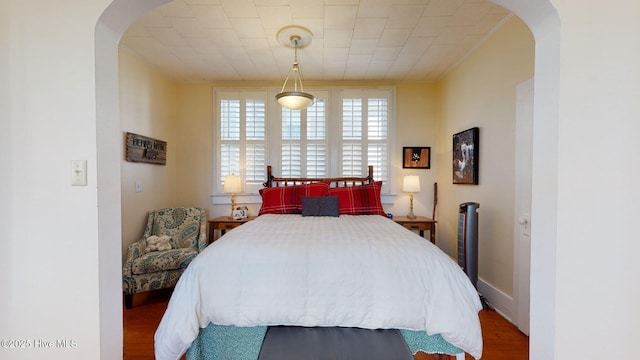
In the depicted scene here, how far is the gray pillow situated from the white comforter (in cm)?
132

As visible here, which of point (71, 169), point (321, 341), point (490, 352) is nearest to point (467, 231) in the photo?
point (490, 352)

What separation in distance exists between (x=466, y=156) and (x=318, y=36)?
1.97 m

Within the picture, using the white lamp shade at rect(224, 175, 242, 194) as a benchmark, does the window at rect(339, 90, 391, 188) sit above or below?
above

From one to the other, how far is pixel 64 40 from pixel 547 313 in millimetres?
2209

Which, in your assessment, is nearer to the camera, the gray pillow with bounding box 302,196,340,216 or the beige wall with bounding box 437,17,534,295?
the beige wall with bounding box 437,17,534,295

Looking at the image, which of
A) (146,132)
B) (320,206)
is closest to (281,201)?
(320,206)

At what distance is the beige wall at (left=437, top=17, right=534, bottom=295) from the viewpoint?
90.3 inches

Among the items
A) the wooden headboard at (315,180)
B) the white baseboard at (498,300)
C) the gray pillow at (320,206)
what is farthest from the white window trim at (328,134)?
the white baseboard at (498,300)

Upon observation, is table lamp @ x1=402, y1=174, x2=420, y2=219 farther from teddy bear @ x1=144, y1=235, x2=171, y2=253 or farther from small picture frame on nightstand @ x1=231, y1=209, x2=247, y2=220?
teddy bear @ x1=144, y1=235, x2=171, y2=253

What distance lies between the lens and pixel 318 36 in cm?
263

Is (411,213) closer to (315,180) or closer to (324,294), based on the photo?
(315,180)

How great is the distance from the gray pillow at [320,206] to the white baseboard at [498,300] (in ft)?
5.22

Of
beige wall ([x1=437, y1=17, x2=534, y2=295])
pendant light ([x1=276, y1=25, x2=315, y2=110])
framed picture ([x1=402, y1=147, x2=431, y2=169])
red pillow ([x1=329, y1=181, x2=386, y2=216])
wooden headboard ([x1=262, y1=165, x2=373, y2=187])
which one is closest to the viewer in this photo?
beige wall ([x1=437, y1=17, x2=534, y2=295])

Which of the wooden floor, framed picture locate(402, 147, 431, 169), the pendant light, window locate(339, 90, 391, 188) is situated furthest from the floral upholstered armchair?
framed picture locate(402, 147, 431, 169)
